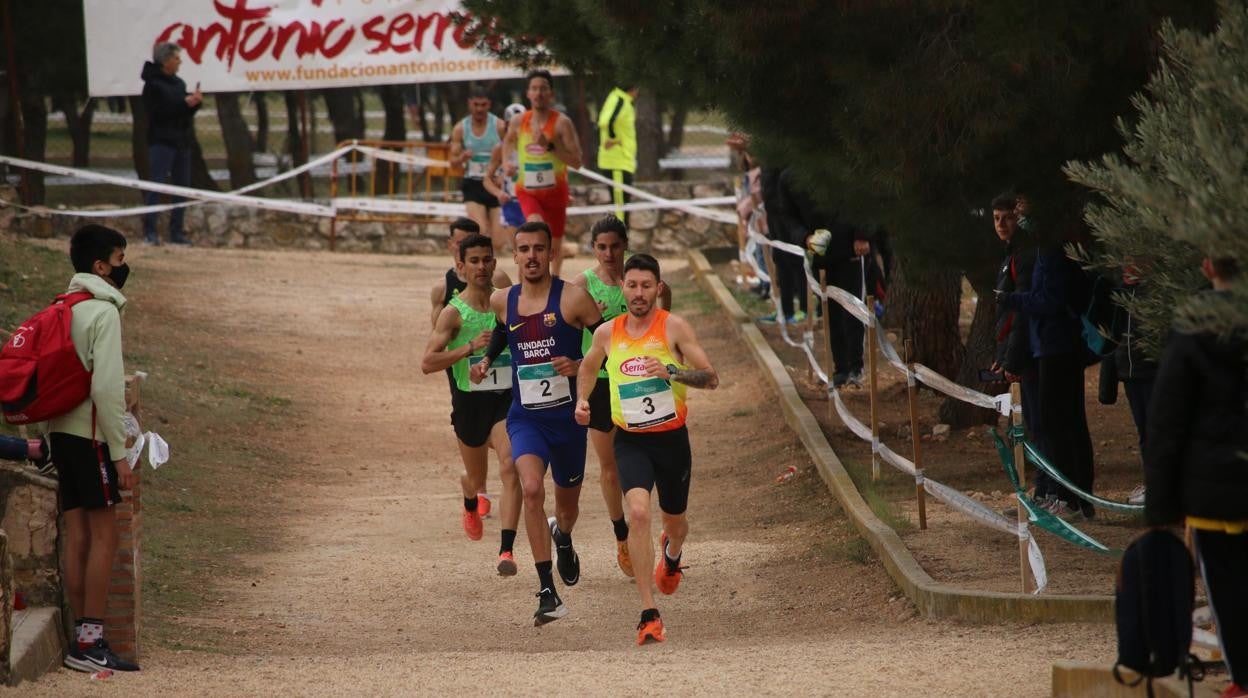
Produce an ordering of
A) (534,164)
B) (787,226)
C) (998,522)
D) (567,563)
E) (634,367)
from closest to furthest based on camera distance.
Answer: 1. (634,367)
2. (998,522)
3. (567,563)
4. (534,164)
5. (787,226)

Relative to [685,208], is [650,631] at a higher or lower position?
lower

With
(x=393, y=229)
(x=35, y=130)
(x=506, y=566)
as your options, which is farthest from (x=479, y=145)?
(x=506, y=566)

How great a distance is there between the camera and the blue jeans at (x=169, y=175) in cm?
2266

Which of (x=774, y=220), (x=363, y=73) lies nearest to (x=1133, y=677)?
(x=774, y=220)

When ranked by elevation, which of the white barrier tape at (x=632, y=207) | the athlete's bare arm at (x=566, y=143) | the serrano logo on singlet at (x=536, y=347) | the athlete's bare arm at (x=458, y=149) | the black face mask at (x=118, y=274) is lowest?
the white barrier tape at (x=632, y=207)

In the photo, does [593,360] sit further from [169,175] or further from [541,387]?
[169,175]

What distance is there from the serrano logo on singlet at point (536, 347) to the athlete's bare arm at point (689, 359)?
74 centimetres

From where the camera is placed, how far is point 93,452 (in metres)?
7.55

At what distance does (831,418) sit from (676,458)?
17.6 ft

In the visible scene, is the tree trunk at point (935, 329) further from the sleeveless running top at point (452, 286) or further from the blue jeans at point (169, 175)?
the blue jeans at point (169, 175)

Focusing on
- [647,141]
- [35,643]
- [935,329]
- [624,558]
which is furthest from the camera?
[647,141]

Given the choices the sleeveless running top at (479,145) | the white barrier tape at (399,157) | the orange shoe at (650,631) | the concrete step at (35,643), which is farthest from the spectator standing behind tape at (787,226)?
the white barrier tape at (399,157)

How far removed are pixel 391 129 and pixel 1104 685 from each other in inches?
950

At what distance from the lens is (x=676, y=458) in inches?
334
